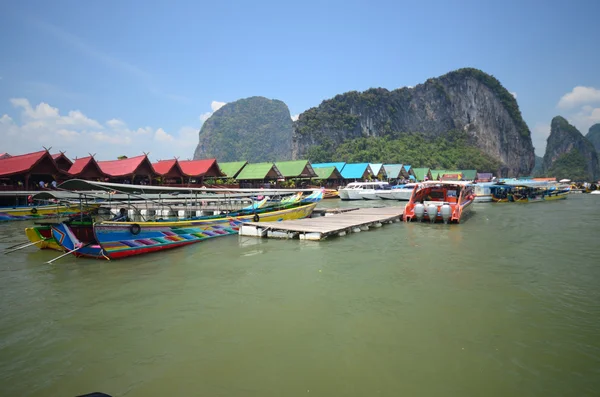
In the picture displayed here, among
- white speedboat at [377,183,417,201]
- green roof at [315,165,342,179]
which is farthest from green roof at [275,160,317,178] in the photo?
white speedboat at [377,183,417,201]

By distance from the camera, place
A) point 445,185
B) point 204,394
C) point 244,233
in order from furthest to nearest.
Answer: point 445,185 < point 244,233 < point 204,394

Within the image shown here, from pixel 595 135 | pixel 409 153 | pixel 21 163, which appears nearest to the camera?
pixel 21 163

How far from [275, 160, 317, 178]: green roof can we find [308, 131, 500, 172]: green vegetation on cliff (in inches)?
1673

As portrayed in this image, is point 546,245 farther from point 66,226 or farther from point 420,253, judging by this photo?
point 66,226

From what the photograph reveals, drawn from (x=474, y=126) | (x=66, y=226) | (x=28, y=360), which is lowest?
(x=28, y=360)

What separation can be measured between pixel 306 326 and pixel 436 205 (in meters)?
12.7

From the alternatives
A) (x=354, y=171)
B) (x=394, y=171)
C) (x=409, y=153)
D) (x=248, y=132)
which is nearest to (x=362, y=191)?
(x=354, y=171)

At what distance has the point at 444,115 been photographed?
10669 centimetres

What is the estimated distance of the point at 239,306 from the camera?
6105 mm

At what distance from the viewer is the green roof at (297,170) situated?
135ft

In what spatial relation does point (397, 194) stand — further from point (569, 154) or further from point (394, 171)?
point (569, 154)

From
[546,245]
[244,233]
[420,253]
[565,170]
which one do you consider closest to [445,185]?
[546,245]

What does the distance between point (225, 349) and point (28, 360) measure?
264cm

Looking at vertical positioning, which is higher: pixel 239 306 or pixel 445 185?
pixel 445 185
